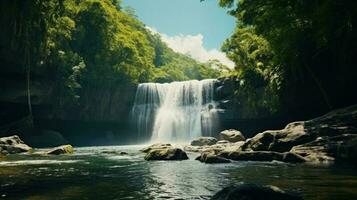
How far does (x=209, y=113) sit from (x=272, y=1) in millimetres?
29701

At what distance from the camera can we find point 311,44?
3219cm

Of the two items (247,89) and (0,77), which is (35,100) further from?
(247,89)

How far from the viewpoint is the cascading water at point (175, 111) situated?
2002 inches

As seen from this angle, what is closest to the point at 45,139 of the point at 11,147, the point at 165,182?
the point at 11,147

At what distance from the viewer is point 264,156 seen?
71.7 feet

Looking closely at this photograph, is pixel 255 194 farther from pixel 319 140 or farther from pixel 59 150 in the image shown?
pixel 59 150

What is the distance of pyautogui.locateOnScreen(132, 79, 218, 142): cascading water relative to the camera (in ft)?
167

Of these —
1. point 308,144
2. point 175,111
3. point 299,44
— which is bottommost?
point 308,144

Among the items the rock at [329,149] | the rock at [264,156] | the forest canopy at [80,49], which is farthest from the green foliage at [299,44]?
the forest canopy at [80,49]

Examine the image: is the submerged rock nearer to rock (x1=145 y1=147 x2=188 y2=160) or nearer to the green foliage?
rock (x1=145 y1=147 x2=188 y2=160)

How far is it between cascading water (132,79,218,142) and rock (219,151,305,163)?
1003 inches

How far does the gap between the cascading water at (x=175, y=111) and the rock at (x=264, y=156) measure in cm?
2549

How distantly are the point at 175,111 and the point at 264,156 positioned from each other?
33001 mm

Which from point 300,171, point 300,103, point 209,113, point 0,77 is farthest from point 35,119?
point 300,171
